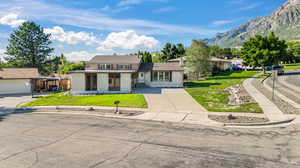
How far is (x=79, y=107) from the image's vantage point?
16.0 meters

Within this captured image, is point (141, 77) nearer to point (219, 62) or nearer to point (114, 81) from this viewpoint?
point (114, 81)

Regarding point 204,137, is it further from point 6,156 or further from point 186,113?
point 6,156

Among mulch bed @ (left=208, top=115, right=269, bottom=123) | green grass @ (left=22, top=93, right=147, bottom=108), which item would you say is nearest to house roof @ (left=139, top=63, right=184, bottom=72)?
green grass @ (left=22, top=93, right=147, bottom=108)

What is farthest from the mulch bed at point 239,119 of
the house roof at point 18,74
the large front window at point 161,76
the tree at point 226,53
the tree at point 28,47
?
the tree at point 226,53

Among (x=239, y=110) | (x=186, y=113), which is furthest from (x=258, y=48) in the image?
(x=186, y=113)

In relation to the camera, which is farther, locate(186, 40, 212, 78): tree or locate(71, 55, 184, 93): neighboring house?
locate(186, 40, 212, 78): tree

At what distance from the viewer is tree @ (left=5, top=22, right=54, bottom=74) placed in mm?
44938

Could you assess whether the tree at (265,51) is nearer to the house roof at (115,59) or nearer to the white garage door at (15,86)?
the house roof at (115,59)

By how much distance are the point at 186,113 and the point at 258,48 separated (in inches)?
1269

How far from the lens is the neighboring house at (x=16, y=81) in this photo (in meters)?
29.0

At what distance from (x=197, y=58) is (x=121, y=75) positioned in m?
20.4

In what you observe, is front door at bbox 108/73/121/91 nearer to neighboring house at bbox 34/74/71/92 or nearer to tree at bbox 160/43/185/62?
neighboring house at bbox 34/74/71/92

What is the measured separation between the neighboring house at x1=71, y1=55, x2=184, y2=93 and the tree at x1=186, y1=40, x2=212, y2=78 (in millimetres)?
8389

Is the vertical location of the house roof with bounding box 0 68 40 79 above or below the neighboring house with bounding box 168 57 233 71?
below
